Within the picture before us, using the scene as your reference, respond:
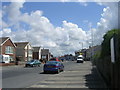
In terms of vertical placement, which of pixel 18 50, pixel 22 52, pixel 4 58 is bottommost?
pixel 4 58

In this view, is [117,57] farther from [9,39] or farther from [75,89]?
[9,39]

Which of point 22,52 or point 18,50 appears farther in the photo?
point 18,50

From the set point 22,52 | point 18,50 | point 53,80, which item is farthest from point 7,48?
point 53,80

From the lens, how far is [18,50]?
288 feet

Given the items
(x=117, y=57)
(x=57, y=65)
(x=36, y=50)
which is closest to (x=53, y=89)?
(x=117, y=57)

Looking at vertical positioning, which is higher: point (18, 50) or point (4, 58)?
point (18, 50)

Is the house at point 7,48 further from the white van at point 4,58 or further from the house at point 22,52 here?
the house at point 22,52

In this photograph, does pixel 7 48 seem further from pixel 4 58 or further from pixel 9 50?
pixel 4 58

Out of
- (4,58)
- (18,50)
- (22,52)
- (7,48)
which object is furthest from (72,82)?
(18,50)

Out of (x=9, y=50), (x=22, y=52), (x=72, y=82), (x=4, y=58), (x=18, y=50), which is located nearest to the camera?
(x=72, y=82)

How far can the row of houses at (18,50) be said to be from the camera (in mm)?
66125

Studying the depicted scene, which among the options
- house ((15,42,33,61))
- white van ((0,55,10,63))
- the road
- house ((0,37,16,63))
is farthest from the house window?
the road

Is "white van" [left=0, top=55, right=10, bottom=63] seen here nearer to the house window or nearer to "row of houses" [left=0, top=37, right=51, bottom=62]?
"row of houses" [left=0, top=37, right=51, bottom=62]

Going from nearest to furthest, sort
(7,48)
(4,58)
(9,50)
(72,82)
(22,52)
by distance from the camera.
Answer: (72,82) → (4,58) → (7,48) → (9,50) → (22,52)
